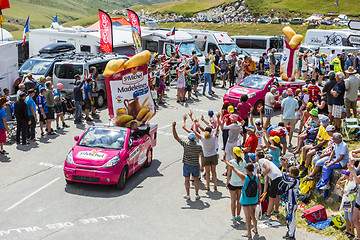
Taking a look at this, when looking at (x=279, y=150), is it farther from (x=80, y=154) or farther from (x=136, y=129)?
(x=80, y=154)

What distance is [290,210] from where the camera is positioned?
920cm

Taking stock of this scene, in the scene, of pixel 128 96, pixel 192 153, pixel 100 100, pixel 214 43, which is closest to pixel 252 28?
pixel 214 43

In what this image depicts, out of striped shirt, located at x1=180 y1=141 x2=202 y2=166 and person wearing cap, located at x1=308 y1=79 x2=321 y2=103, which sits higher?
person wearing cap, located at x1=308 y1=79 x2=321 y2=103

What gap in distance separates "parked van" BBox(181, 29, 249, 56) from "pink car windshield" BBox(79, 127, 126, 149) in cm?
1890

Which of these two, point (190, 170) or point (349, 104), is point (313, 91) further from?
point (190, 170)

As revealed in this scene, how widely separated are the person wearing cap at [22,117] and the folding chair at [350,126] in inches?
399

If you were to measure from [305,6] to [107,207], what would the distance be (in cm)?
8079

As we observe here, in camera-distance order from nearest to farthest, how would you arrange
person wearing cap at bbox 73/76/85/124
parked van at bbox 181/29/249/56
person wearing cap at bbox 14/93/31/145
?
person wearing cap at bbox 14/93/31/145, person wearing cap at bbox 73/76/85/124, parked van at bbox 181/29/249/56

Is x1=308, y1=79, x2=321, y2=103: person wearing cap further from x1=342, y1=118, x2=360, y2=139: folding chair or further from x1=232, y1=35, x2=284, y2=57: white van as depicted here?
x1=232, y1=35, x2=284, y2=57: white van

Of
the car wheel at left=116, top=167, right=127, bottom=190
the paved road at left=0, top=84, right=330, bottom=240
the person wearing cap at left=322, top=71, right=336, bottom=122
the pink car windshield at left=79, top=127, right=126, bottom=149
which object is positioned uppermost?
the person wearing cap at left=322, top=71, right=336, bottom=122

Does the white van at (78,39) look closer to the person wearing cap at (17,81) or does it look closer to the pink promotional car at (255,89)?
the person wearing cap at (17,81)

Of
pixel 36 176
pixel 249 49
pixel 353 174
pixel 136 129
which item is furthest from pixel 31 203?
pixel 249 49

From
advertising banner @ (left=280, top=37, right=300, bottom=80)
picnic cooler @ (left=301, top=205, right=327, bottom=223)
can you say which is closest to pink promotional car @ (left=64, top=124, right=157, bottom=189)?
picnic cooler @ (left=301, top=205, right=327, bottom=223)

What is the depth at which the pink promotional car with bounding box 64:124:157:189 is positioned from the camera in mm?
11359
